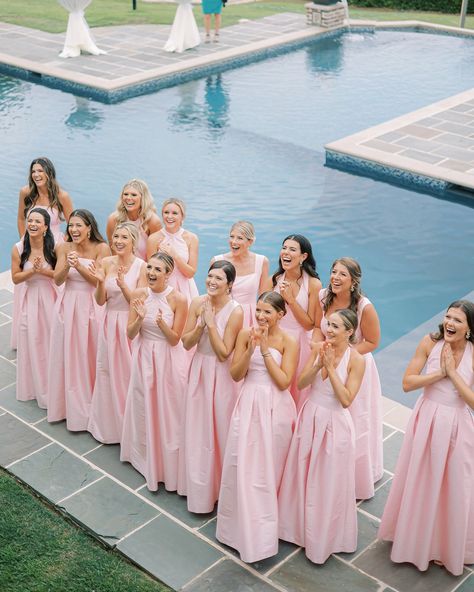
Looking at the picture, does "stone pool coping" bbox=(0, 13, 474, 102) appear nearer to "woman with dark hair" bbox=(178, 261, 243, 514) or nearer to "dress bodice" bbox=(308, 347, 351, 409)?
"woman with dark hair" bbox=(178, 261, 243, 514)

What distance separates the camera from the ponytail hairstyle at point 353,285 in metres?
5.57

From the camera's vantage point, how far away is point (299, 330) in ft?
20.2

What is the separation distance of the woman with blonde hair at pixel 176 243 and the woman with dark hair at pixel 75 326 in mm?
555

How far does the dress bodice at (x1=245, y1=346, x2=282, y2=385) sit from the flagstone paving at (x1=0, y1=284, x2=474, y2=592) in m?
1.18

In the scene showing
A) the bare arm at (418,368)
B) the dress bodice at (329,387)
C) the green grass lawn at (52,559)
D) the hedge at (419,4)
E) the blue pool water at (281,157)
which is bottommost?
the green grass lawn at (52,559)

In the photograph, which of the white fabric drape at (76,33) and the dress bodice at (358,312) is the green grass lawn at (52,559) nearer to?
the dress bodice at (358,312)

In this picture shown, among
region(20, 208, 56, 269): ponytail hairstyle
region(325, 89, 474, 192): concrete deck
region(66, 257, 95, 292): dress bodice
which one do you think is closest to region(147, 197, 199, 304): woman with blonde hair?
region(66, 257, 95, 292): dress bodice

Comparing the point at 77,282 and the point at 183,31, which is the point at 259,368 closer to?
the point at 77,282

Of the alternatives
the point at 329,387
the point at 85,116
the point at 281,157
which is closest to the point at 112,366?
the point at 329,387

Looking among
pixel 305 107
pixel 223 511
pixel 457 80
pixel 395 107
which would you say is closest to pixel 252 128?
pixel 305 107

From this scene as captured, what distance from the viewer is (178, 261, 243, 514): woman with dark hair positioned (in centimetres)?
553

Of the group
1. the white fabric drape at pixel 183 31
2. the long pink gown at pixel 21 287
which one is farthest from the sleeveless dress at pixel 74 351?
the white fabric drape at pixel 183 31

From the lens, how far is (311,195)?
482 inches

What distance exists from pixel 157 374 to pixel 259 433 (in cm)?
99
